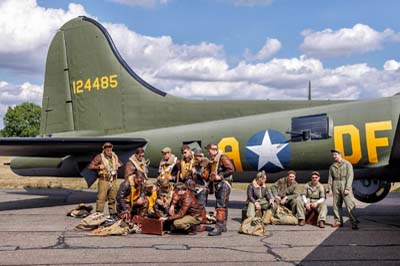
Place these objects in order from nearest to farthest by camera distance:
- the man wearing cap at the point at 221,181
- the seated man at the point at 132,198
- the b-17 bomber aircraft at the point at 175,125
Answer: the man wearing cap at the point at 221,181 → the seated man at the point at 132,198 → the b-17 bomber aircraft at the point at 175,125


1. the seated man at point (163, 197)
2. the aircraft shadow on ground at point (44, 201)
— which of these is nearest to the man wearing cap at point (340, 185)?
the seated man at point (163, 197)

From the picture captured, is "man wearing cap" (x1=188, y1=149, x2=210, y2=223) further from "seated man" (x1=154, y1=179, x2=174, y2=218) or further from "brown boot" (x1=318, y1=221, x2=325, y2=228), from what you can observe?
"brown boot" (x1=318, y1=221, x2=325, y2=228)

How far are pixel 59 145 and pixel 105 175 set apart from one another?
211cm

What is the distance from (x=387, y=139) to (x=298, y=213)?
9.02ft

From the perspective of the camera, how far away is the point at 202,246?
8.17 meters

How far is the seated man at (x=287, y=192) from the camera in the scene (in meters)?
10.9

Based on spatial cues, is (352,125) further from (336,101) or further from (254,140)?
(254,140)

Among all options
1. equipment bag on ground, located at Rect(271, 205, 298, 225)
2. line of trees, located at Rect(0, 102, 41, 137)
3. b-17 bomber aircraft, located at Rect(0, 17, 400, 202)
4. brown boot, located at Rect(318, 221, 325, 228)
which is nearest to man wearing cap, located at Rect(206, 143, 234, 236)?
equipment bag on ground, located at Rect(271, 205, 298, 225)

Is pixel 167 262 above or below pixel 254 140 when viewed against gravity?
below

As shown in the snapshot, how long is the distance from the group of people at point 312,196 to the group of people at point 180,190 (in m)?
0.72

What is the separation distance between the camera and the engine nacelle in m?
13.6

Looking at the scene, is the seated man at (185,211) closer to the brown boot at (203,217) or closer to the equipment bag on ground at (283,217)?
the brown boot at (203,217)

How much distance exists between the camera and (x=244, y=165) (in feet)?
42.6

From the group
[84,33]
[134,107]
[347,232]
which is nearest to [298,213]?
[347,232]
